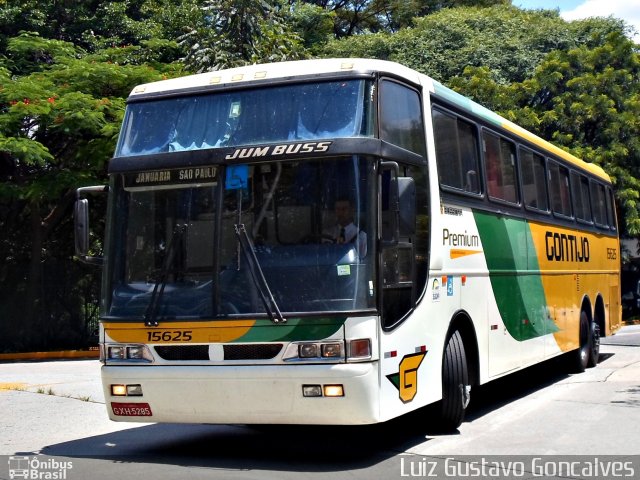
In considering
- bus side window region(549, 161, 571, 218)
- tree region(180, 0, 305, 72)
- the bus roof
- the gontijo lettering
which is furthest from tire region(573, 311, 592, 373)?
tree region(180, 0, 305, 72)

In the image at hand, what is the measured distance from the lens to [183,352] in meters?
7.99

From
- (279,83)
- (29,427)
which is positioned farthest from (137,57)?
(279,83)

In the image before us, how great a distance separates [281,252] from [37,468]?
2.85m

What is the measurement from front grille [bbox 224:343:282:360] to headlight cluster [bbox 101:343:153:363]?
76 cm

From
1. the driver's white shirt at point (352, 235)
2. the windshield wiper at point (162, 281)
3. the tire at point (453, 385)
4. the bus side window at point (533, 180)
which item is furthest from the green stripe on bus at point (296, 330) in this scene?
the bus side window at point (533, 180)

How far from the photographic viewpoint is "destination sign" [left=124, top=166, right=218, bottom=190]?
26.7 feet

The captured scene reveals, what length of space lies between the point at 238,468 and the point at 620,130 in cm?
2478

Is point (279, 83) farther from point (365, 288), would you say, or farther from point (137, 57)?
point (137, 57)

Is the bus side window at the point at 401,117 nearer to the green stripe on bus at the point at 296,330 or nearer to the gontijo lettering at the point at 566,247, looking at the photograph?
the green stripe on bus at the point at 296,330

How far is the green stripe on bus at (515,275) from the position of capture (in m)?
10.8

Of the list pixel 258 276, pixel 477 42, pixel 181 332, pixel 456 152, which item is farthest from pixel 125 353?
pixel 477 42

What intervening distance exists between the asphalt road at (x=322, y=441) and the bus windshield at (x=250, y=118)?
281 centimetres

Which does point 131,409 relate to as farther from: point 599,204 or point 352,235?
point 599,204

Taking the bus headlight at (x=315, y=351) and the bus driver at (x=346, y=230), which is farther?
the bus driver at (x=346, y=230)
